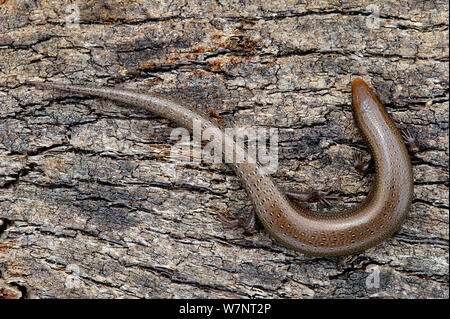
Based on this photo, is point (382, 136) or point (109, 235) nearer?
point (382, 136)

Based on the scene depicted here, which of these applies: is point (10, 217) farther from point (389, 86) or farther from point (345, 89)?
point (389, 86)

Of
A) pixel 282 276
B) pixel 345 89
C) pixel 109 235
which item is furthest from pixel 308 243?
pixel 109 235

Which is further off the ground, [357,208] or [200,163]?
[200,163]
